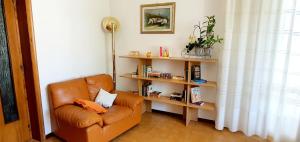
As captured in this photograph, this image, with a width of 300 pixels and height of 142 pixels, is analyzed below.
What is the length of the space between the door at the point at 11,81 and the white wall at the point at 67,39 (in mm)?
243

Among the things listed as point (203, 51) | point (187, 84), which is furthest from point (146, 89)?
point (203, 51)

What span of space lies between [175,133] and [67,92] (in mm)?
1694

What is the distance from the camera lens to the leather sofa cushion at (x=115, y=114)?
2492 millimetres

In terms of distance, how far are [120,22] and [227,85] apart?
229 cm

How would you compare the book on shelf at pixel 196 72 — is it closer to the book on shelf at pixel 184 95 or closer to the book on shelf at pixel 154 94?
the book on shelf at pixel 184 95

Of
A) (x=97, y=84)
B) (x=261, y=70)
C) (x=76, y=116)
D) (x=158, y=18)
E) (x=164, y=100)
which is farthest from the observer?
(x=158, y=18)

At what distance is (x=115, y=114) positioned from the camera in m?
2.62

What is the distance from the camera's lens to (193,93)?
3.08 m

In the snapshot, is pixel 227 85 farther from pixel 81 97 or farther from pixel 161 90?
pixel 81 97

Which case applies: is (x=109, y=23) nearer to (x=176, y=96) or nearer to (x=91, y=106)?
(x=91, y=106)

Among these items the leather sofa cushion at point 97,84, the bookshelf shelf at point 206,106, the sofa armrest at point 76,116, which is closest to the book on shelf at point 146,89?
the leather sofa cushion at point 97,84

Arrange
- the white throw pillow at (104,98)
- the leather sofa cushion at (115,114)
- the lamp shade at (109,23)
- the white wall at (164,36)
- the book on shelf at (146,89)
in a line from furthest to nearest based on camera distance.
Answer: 1. the lamp shade at (109,23)
2. the book on shelf at (146,89)
3. the white wall at (164,36)
4. the white throw pillow at (104,98)
5. the leather sofa cushion at (115,114)

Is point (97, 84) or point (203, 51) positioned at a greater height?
point (203, 51)

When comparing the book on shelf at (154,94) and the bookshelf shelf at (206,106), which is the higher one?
the book on shelf at (154,94)
